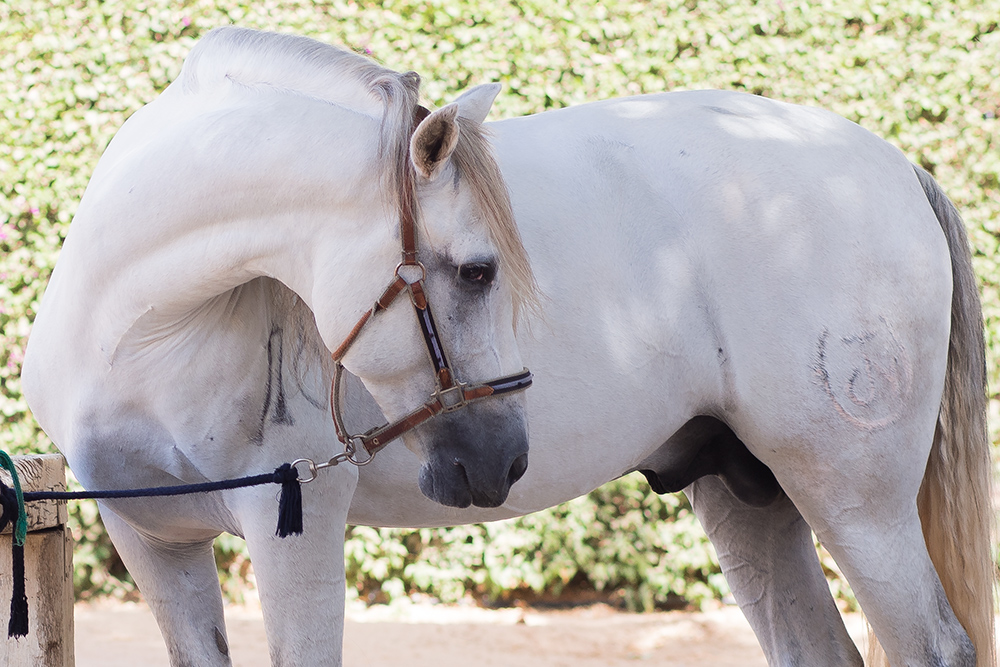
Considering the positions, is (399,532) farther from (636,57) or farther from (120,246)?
(120,246)

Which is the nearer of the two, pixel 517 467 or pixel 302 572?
pixel 517 467

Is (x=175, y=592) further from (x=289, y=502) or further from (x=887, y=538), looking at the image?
(x=887, y=538)

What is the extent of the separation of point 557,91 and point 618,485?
6.87ft

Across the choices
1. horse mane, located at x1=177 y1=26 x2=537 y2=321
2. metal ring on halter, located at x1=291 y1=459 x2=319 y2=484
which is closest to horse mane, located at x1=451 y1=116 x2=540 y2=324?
horse mane, located at x1=177 y1=26 x2=537 y2=321

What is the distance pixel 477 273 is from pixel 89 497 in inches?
32.5

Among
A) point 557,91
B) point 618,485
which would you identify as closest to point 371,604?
point 618,485

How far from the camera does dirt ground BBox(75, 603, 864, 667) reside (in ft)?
14.0

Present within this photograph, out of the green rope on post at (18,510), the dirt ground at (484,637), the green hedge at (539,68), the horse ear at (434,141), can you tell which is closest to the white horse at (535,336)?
the horse ear at (434,141)

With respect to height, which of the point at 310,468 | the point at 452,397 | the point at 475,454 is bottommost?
the point at 310,468

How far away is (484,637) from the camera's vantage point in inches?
179

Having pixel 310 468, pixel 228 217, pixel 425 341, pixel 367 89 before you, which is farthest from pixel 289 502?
pixel 367 89

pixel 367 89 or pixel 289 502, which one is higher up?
pixel 367 89

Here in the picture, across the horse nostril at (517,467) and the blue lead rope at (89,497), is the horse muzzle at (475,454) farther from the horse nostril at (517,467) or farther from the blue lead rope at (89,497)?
the blue lead rope at (89,497)

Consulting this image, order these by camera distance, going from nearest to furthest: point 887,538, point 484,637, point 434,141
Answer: point 434,141, point 887,538, point 484,637
